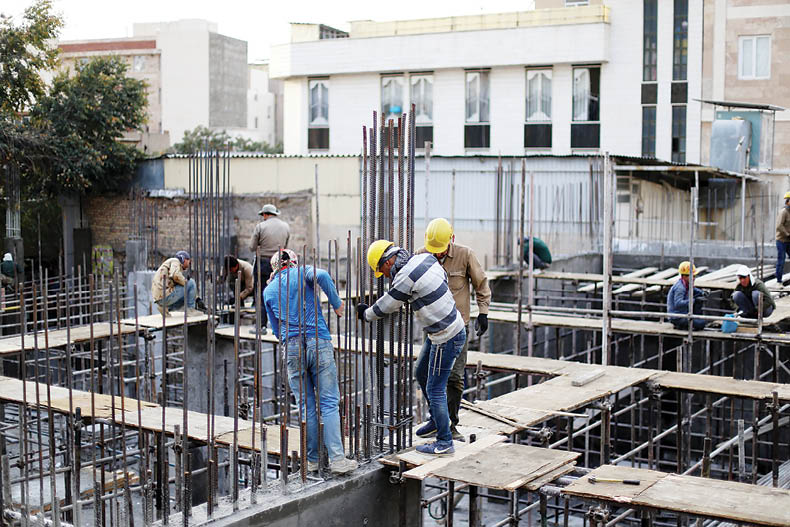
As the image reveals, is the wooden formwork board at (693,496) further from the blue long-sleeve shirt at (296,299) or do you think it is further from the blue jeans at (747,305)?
the blue jeans at (747,305)

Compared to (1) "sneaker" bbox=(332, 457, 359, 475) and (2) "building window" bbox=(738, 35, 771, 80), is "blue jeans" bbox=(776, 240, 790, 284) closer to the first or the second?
(1) "sneaker" bbox=(332, 457, 359, 475)

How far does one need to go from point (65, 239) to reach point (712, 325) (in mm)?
20174

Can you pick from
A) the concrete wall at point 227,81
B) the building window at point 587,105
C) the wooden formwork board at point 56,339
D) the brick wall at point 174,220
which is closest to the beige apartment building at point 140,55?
the concrete wall at point 227,81

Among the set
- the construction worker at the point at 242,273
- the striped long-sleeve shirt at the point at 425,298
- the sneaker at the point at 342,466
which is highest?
the striped long-sleeve shirt at the point at 425,298

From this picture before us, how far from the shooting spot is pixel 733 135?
77.2 ft

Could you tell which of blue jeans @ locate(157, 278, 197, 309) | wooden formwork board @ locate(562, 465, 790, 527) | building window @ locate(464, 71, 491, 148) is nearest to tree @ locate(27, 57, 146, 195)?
building window @ locate(464, 71, 491, 148)

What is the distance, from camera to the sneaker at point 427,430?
7982 millimetres

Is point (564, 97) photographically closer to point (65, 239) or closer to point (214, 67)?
point (65, 239)

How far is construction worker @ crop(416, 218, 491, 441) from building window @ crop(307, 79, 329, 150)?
25061mm

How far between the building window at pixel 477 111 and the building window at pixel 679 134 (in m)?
5.66

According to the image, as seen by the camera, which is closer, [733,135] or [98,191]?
[733,135]

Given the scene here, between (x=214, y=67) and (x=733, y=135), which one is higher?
(x=214, y=67)

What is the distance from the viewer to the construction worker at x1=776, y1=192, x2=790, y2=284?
49.4ft

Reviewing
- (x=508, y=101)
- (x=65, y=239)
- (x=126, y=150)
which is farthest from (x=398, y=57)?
(x=65, y=239)
